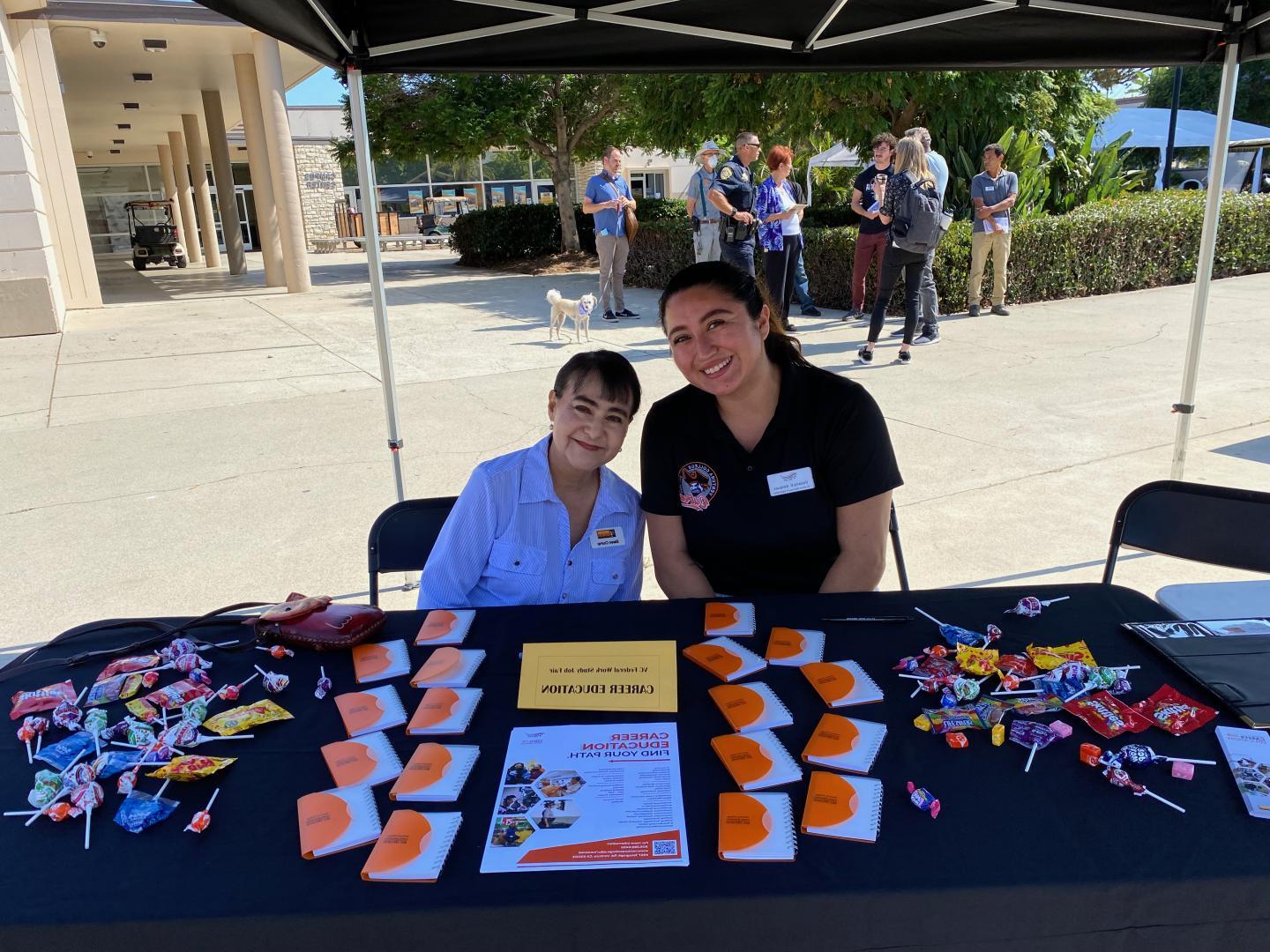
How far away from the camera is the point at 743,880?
3.59ft

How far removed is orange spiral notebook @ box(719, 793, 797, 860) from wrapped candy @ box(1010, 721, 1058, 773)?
0.39 metres

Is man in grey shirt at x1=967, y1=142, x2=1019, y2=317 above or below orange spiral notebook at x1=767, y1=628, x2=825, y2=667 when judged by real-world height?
above

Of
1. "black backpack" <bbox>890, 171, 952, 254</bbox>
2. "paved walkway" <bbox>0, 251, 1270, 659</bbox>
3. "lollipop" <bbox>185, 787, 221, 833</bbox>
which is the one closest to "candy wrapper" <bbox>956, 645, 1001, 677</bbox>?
"lollipop" <bbox>185, 787, 221, 833</bbox>

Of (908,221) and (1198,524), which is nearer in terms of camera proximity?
(1198,524)

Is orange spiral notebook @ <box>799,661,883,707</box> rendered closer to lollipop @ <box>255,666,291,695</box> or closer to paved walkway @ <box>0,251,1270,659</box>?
lollipop @ <box>255,666,291,695</box>

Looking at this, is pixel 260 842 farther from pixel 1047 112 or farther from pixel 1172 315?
pixel 1047 112

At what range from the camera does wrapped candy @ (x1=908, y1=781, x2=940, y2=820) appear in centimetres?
120

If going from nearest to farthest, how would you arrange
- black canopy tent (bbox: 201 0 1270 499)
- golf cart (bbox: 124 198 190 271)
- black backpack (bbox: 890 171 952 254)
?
black canopy tent (bbox: 201 0 1270 499) → black backpack (bbox: 890 171 952 254) → golf cart (bbox: 124 198 190 271)

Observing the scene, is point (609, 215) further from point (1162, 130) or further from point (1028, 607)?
point (1162, 130)

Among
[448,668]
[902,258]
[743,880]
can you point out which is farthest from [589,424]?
[902,258]

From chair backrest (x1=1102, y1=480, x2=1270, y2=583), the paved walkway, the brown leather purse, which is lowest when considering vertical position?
the paved walkway

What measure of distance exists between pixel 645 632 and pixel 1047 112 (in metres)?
12.1

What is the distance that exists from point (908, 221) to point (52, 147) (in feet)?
41.2

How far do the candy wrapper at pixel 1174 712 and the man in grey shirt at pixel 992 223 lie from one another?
28.4 feet
